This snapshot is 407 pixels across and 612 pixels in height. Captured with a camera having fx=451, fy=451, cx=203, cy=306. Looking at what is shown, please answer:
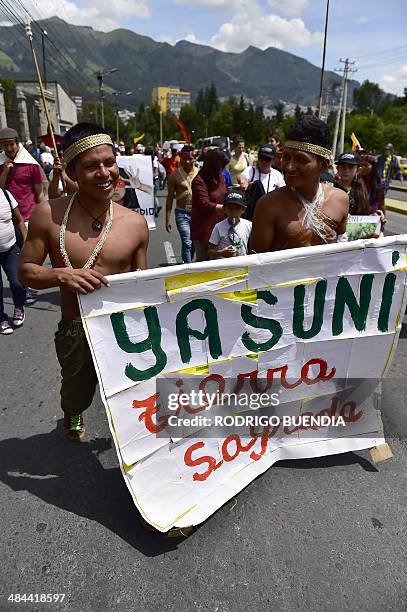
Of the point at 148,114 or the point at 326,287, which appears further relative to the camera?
the point at 148,114

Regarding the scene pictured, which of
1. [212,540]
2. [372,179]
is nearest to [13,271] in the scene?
[212,540]

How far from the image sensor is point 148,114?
306ft

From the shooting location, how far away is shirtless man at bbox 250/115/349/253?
2.38m

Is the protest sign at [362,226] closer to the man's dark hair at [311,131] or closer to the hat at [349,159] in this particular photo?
the hat at [349,159]

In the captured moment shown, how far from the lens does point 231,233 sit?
13.4ft

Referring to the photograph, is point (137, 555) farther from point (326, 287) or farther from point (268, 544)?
point (326, 287)

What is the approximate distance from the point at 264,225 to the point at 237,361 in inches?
30.5

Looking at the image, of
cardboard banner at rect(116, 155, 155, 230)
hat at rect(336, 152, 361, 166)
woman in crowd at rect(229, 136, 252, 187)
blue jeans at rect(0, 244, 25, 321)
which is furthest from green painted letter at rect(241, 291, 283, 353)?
woman in crowd at rect(229, 136, 252, 187)

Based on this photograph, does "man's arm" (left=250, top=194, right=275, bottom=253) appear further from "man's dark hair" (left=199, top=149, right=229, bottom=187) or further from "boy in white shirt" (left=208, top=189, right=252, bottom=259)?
"man's dark hair" (left=199, top=149, right=229, bottom=187)

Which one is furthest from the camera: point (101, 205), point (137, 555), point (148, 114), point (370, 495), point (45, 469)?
point (148, 114)

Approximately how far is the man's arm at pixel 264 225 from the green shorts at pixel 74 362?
3.54ft

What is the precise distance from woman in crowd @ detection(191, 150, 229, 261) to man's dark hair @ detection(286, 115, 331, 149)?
2501 millimetres

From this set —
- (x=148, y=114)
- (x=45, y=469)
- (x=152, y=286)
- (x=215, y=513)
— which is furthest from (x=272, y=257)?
(x=148, y=114)

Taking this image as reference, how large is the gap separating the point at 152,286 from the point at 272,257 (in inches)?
23.5
